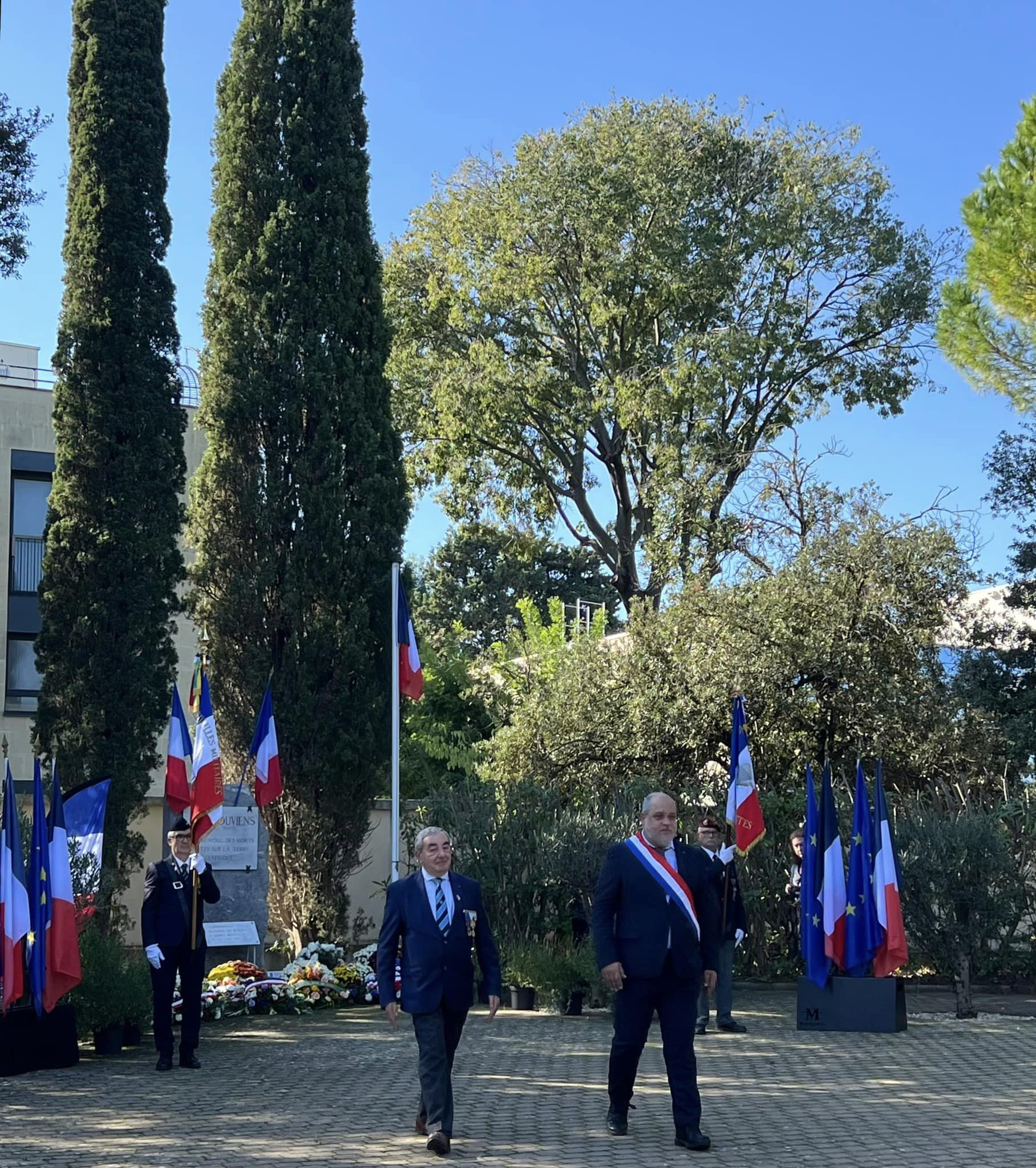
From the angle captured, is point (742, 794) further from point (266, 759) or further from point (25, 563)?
point (25, 563)

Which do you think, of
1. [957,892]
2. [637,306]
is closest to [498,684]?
[637,306]

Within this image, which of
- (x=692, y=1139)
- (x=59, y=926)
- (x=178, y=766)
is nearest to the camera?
(x=692, y=1139)

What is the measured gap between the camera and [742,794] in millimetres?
13125

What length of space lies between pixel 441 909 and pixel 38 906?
4009mm

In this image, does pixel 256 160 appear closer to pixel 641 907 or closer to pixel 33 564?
pixel 33 564

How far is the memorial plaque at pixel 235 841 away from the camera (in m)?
16.3

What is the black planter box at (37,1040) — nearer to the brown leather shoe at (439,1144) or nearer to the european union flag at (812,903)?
the brown leather shoe at (439,1144)

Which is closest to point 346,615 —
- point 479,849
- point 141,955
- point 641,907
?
point 479,849

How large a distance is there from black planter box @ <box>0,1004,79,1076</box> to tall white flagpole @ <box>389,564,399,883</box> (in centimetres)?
482

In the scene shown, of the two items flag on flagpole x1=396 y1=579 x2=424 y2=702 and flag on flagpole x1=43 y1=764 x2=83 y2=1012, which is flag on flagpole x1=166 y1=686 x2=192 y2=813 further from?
flag on flagpole x1=396 y1=579 x2=424 y2=702

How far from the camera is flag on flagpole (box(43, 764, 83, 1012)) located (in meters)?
10.3

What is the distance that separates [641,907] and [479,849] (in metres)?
8.25

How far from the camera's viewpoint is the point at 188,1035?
A: 10.8 m

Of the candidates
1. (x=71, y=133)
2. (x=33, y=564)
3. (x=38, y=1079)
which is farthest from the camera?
(x=33, y=564)
